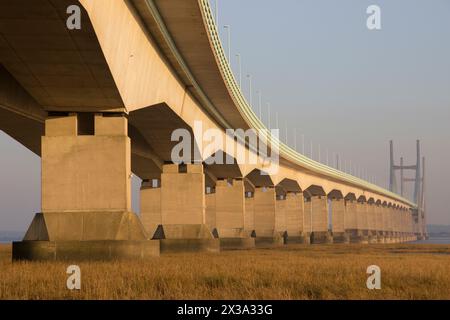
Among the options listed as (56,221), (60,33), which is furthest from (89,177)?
(60,33)

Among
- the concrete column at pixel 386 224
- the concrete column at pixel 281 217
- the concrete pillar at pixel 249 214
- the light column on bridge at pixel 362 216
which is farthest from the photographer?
the concrete column at pixel 386 224

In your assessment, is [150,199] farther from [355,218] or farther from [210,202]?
[355,218]

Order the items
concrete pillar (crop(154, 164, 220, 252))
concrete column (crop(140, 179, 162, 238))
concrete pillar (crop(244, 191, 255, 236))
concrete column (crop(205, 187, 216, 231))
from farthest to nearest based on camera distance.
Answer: concrete pillar (crop(244, 191, 255, 236)) < concrete column (crop(205, 187, 216, 231)) < concrete column (crop(140, 179, 162, 238)) < concrete pillar (crop(154, 164, 220, 252))

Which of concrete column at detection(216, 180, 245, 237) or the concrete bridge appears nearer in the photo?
the concrete bridge

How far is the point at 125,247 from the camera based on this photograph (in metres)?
30.3

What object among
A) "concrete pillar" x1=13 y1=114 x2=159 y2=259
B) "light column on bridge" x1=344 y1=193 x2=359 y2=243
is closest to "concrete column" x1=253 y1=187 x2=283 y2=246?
"concrete pillar" x1=13 y1=114 x2=159 y2=259

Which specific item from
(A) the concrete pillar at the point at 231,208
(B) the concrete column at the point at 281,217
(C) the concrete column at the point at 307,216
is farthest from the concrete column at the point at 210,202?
(C) the concrete column at the point at 307,216

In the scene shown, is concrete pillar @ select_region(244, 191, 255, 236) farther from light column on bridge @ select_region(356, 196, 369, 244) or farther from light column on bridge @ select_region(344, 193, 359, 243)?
light column on bridge @ select_region(356, 196, 369, 244)

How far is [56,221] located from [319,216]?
93467mm

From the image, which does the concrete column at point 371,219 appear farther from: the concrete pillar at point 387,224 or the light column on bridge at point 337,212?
the light column on bridge at point 337,212

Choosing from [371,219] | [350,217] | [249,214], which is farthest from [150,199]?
[371,219]

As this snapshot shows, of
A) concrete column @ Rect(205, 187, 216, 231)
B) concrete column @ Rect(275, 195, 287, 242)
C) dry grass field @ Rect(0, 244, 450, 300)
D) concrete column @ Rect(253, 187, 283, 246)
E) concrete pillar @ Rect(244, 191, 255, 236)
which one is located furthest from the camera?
concrete column @ Rect(275, 195, 287, 242)
